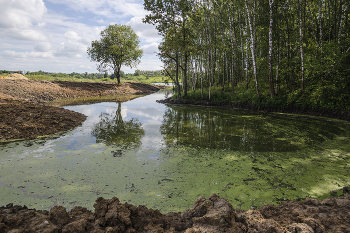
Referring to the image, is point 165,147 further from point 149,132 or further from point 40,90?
point 40,90

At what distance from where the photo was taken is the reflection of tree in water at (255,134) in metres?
6.58

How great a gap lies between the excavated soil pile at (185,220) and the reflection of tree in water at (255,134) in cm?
374

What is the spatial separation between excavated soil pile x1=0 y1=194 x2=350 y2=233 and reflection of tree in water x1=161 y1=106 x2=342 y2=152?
374cm

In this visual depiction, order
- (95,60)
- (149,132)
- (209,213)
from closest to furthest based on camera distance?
(209,213) → (149,132) → (95,60)

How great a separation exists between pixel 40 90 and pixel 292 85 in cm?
2531

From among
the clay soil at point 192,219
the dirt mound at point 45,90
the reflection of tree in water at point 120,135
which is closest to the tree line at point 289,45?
the reflection of tree in water at point 120,135

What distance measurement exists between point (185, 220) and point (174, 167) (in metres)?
2.42

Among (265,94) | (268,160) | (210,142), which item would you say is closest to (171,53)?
(265,94)

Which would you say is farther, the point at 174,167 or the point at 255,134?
the point at 255,134

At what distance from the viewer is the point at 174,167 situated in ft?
15.9

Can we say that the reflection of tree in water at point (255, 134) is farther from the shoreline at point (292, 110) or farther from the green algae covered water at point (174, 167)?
the shoreline at point (292, 110)

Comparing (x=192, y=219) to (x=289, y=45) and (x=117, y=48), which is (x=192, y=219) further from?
(x=117, y=48)

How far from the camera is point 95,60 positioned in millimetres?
36750

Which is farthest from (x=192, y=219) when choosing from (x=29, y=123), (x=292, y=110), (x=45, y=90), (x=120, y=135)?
(x=45, y=90)
